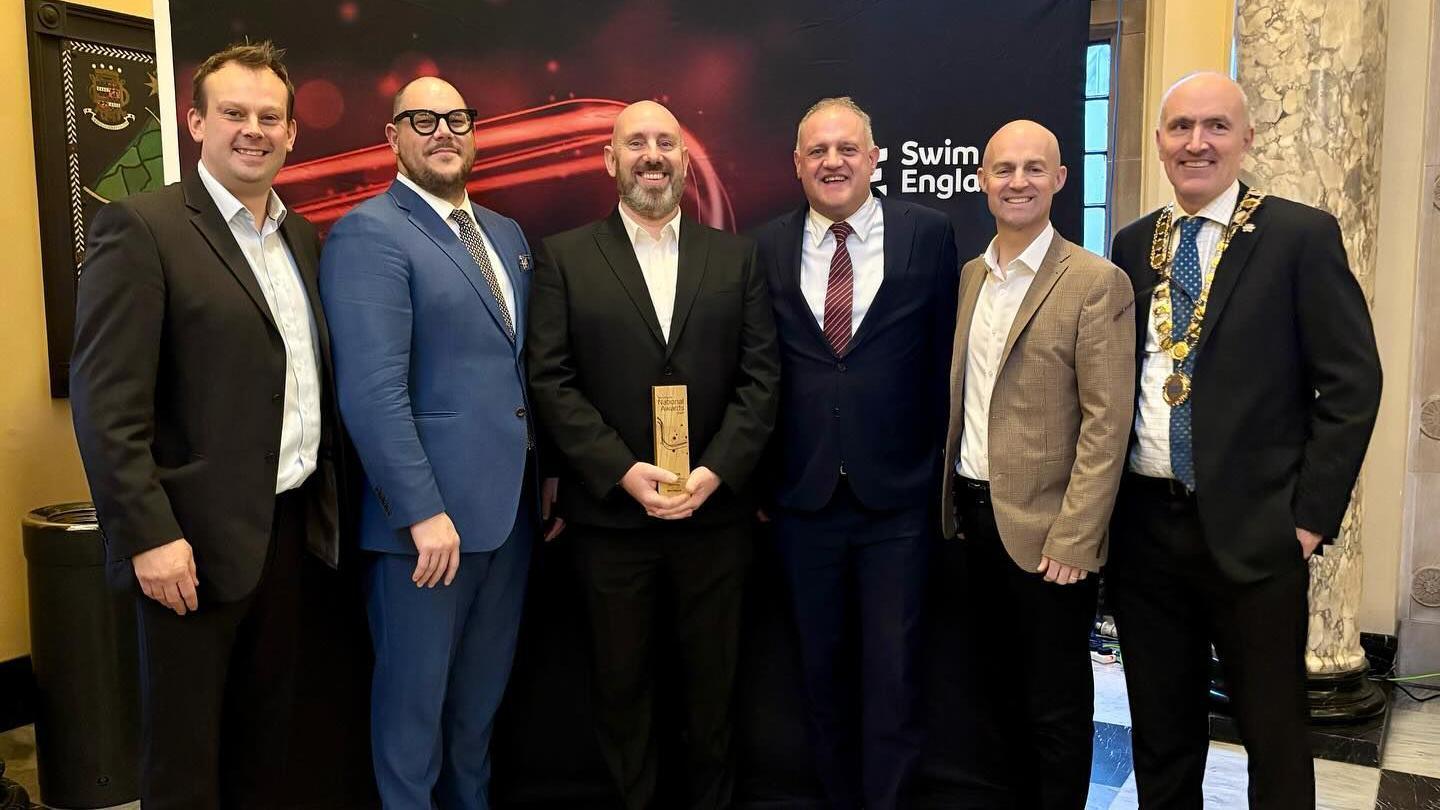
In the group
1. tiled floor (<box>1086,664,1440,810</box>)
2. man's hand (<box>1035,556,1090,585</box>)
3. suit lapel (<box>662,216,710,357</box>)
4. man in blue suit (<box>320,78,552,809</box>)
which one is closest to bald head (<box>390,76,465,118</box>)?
man in blue suit (<box>320,78,552,809</box>)

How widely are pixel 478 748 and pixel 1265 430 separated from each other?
1916 mm

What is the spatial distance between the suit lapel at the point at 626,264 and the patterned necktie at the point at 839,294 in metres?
0.37

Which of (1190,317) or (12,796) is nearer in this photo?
(1190,317)

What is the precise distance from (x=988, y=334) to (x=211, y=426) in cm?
165

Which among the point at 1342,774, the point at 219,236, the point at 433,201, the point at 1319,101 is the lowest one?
the point at 1342,774

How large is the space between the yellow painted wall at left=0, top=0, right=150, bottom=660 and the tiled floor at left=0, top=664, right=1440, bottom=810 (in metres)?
0.57

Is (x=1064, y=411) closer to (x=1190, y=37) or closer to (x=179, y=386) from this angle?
(x=179, y=386)

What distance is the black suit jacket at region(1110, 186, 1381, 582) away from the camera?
6.92ft

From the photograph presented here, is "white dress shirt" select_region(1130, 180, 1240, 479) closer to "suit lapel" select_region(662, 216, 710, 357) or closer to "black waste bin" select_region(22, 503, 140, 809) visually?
"suit lapel" select_region(662, 216, 710, 357)

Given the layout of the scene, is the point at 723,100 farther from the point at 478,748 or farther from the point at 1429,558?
the point at 1429,558

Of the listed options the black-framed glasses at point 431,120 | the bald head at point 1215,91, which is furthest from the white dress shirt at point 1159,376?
the black-framed glasses at point 431,120

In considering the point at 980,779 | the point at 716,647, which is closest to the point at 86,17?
the point at 716,647

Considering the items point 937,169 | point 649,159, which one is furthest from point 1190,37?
point 649,159

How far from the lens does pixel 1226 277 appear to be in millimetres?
2180
